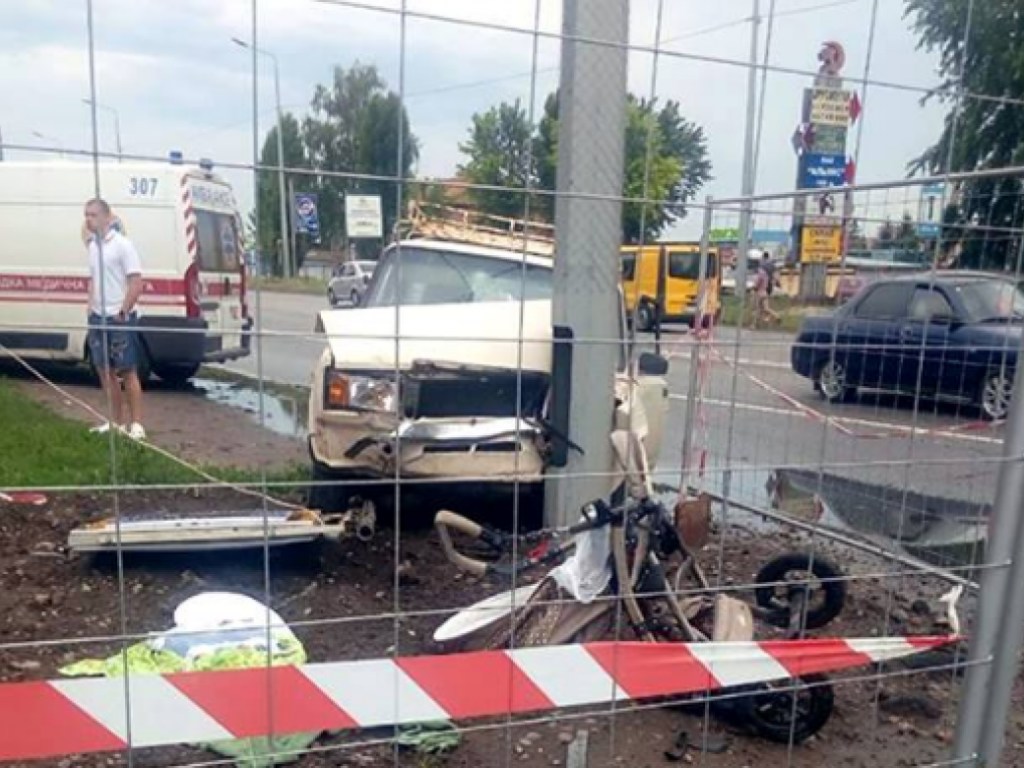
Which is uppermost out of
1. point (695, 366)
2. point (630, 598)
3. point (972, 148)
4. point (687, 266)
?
point (972, 148)

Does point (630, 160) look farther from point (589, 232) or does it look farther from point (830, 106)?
point (830, 106)

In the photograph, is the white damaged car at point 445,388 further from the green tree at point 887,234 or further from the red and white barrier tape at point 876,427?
the green tree at point 887,234

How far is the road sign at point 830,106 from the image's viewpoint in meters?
2.27

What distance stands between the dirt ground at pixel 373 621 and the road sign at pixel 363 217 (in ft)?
3.30

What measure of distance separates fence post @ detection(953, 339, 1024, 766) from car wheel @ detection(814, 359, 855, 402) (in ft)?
2.80

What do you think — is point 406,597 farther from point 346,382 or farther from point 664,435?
point 664,435

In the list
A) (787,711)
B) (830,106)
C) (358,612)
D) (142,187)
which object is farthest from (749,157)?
(358,612)

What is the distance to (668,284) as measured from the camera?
3250 millimetres

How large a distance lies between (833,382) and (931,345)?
671mm

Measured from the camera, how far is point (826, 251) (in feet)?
9.34

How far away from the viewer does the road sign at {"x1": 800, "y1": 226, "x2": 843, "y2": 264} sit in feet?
9.09

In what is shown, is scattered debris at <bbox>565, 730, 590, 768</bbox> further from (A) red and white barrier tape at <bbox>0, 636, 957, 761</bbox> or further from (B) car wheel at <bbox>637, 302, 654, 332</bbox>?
(B) car wheel at <bbox>637, 302, 654, 332</bbox>

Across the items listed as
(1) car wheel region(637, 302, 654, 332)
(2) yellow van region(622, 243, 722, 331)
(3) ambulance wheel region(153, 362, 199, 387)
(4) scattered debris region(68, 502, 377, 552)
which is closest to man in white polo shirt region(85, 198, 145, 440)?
(3) ambulance wheel region(153, 362, 199, 387)

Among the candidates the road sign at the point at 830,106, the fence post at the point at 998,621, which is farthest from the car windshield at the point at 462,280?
the fence post at the point at 998,621
